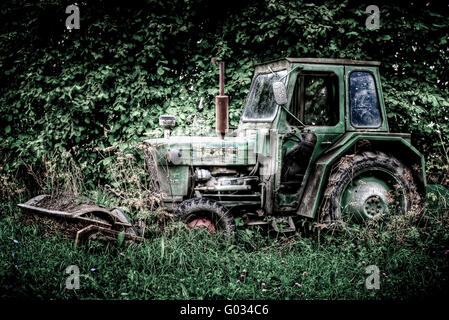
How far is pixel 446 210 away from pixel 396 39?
3.06m

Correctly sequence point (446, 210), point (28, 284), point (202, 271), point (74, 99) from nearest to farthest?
point (28, 284) < point (202, 271) < point (446, 210) < point (74, 99)

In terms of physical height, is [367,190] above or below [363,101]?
below

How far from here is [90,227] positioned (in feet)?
11.4

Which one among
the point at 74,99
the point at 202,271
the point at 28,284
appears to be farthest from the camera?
the point at 74,99

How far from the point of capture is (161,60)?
19.1 feet

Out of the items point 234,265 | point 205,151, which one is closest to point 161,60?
point 205,151

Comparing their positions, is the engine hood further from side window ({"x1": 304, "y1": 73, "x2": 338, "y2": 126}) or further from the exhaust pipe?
side window ({"x1": 304, "y1": 73, "x2": 338, "y2": 126})

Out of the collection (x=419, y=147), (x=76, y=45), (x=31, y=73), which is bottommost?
(x=419, y=147)

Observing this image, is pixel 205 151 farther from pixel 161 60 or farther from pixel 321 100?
pixel 161 60

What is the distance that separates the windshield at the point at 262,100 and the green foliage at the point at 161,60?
934 mm

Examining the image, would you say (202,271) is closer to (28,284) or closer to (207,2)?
(28,284)

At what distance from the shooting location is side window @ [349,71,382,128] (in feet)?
14.2

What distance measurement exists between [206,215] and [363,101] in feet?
7.58

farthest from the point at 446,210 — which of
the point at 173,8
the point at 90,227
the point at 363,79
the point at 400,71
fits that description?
the point at 173,8
